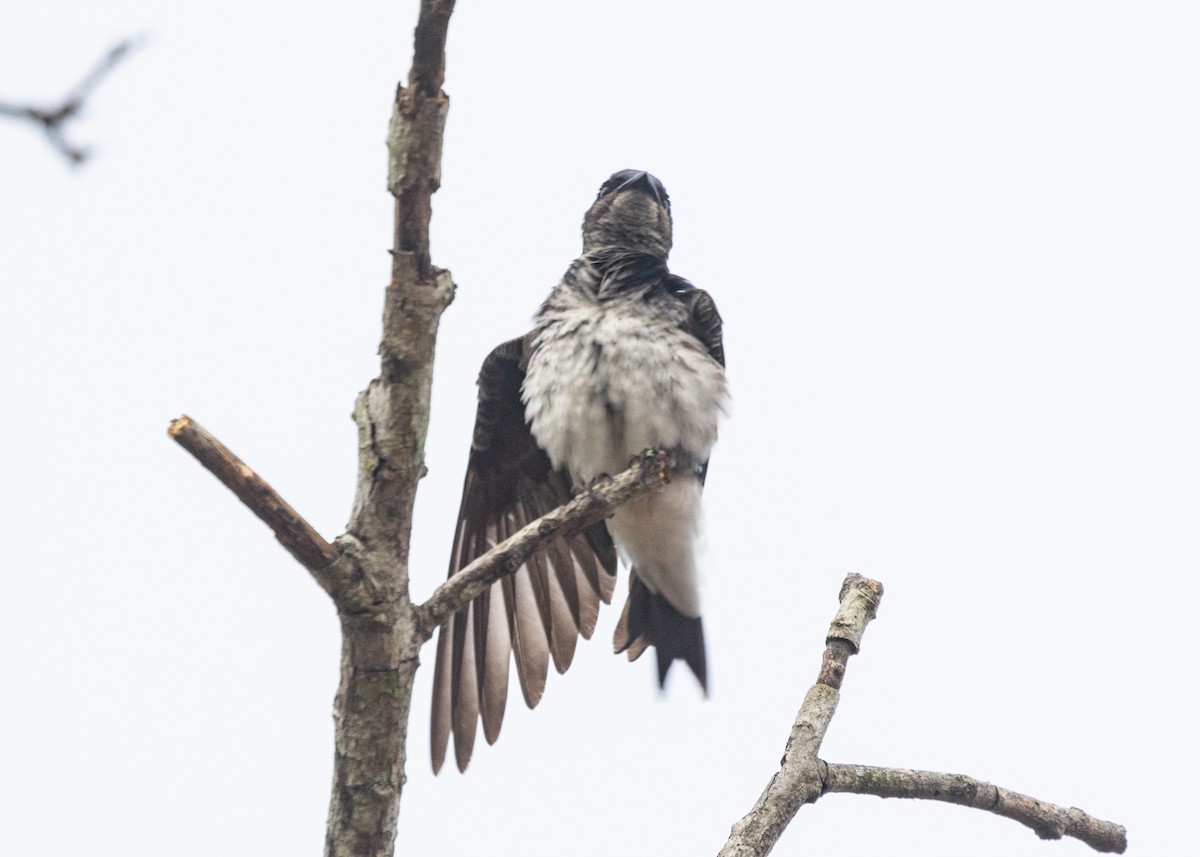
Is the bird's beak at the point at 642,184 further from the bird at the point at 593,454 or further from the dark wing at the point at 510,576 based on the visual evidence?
the dark wing at the point at 510,576

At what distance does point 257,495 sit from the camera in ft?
11.8

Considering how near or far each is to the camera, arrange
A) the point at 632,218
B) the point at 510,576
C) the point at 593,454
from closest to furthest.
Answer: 1. the point at 593,454
2. the point at 510,576
3. the point at 632,218

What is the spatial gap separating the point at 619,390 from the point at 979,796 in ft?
8.06

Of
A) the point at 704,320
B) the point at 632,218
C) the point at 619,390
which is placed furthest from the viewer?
the point at 632,218

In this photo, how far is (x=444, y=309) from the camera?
12.5 ft

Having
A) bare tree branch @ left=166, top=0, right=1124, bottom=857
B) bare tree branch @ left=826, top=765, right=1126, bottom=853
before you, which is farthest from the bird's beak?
bare tree branch @ left=826, top=765, right=1126, bottom=853

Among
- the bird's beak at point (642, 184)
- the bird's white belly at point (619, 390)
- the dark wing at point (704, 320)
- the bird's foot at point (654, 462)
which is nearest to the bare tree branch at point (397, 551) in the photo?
the bird's foot at point (654, 462)

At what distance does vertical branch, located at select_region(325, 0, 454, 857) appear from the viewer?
359 cm

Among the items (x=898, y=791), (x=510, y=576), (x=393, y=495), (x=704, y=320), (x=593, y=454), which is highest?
(x=704, y=320)

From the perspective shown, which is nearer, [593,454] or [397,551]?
[397,551]

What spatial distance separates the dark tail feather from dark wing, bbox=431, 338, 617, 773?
0.47 ft

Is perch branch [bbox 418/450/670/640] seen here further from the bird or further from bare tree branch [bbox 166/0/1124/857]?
the bird

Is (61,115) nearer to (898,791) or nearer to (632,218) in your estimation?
(898,791)

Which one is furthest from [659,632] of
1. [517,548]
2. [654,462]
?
[517,548]
